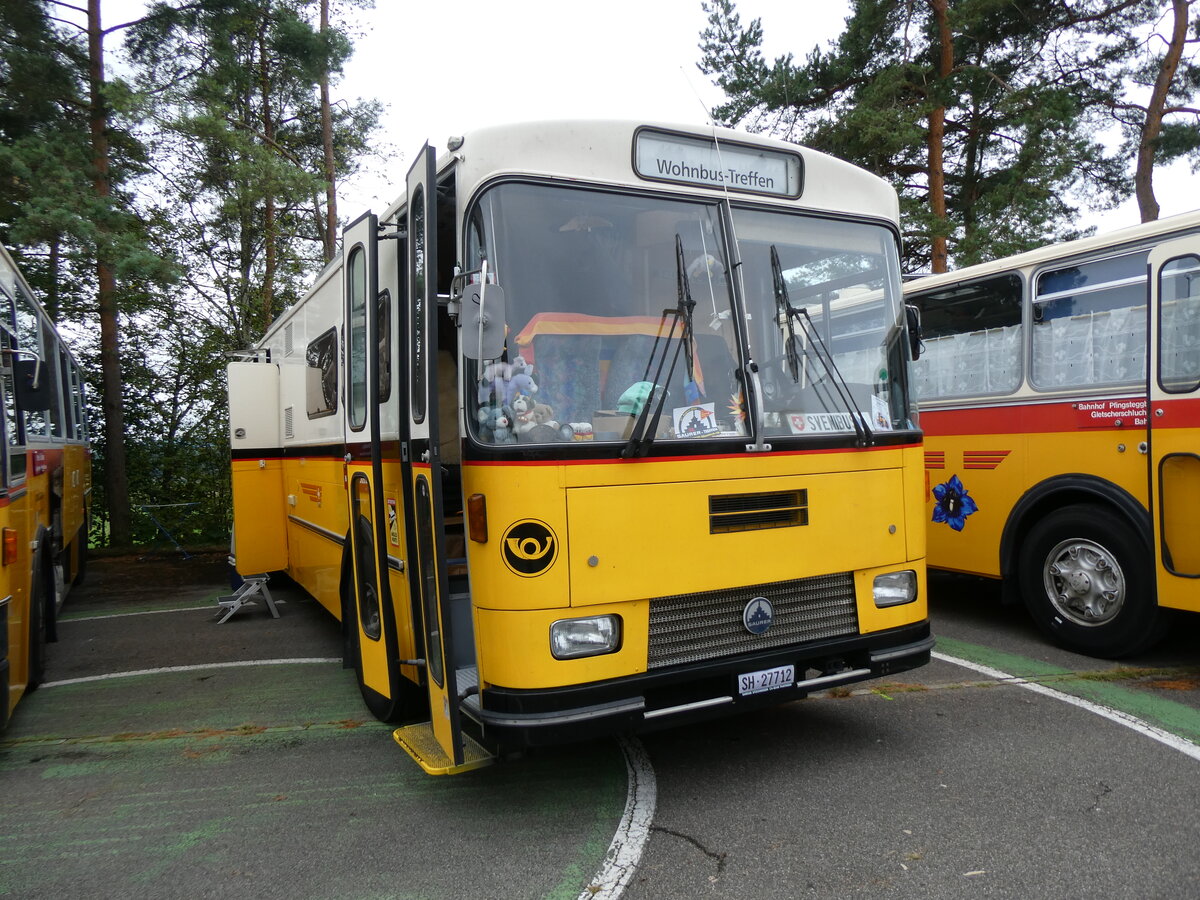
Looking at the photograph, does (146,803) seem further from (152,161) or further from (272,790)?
(152,161)

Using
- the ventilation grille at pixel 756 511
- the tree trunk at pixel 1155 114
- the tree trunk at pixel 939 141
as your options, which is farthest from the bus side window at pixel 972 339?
the tree trunk at pixel 1155 114

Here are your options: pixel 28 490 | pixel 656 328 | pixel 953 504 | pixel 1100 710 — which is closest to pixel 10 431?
pixel 28 490

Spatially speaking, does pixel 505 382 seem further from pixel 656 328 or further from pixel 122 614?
pixel 122 614

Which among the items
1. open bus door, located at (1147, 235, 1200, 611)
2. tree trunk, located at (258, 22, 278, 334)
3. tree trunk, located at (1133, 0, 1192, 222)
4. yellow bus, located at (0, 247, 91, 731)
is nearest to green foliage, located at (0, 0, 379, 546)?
tree trunk, located at (258, 22, 278, 334)

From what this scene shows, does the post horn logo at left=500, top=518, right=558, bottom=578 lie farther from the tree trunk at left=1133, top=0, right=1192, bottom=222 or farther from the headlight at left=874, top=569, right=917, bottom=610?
the tree trunk at left=1133, top=0, right=1192, bottom=222

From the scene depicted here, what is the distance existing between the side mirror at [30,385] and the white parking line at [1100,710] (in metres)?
6.12

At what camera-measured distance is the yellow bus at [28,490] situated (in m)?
4.71

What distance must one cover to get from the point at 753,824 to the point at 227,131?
46.5 feet

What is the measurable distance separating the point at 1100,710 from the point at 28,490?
6.82m

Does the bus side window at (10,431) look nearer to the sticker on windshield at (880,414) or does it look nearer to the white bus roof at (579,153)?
the white bus roof at (579,153)

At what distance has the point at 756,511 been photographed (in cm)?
391

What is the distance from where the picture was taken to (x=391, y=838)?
3682mm

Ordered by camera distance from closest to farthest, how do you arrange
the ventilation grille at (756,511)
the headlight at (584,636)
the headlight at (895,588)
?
the headlight at (584,636)
the ventilation grille at (756,511)
the headlight at (895,588)

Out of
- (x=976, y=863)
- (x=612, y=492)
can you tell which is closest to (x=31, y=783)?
(x=612, y=492)
